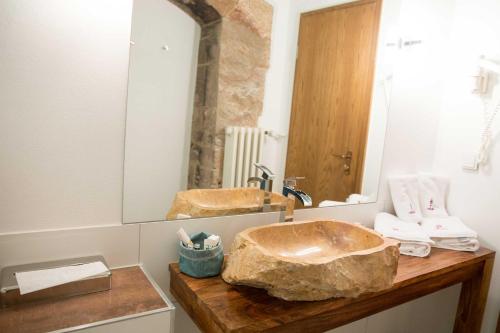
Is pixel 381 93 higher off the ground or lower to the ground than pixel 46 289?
higher

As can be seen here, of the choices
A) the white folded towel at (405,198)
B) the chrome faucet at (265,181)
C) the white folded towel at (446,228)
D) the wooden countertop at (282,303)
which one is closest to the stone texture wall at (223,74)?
the chrome faucet at (265,181)

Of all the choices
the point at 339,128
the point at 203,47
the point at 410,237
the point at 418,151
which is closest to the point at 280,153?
the point at 339,128

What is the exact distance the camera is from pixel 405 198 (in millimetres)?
1977

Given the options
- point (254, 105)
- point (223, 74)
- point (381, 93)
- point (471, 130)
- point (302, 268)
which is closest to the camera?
point (302, 268)

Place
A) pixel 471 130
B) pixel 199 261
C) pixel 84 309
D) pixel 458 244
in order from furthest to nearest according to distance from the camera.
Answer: pixel 471 130 → pixel 458 244 → pixel 199 261 → pixel 84 309

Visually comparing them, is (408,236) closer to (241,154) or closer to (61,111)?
(241,154)

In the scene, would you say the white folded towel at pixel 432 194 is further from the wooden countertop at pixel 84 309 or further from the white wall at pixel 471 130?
the wooden countertop at pixel 84 309

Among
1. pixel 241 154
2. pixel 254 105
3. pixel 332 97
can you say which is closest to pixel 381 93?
pixel 332 97

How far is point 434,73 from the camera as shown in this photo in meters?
2.09

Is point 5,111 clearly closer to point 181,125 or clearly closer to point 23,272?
point 23,272

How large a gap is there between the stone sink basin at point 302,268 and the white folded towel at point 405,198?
0.69 metres

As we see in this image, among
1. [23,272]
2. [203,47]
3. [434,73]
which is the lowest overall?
A: [23,272]

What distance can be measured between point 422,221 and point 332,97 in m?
0.89

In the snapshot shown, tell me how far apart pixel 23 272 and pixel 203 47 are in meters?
0.96
